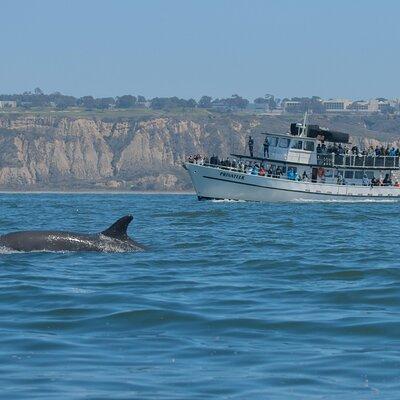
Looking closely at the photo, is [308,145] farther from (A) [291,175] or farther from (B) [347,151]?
(B) [347,151]

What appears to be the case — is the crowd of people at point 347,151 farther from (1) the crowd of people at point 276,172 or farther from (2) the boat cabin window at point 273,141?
(2) the boat cabin window at point 273,141

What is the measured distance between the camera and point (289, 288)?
2234 cm

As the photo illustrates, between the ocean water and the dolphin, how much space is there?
45cm

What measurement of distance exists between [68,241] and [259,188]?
2365 inches

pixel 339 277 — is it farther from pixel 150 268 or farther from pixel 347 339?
pixel 347 339

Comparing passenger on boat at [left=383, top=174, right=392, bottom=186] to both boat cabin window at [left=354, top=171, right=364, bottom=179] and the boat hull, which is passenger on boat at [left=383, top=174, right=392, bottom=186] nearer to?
boat cabin window at [left=354, top=171, right=364, bottom=179]

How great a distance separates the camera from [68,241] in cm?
2739

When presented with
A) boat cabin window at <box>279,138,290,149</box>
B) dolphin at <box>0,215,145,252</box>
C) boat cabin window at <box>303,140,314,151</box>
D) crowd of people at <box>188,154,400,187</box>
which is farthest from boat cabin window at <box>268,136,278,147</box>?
dolphin at <box>0,215,145,252</box>

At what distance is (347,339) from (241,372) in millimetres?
2485

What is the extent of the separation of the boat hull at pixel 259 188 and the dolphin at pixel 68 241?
59237 millimetres

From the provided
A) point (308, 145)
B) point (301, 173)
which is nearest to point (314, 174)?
point (301, 173)

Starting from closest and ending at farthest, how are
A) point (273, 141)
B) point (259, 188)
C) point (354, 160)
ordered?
point (259, 188) < point (273, 141) < point (354, 160)

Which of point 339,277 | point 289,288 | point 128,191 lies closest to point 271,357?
point 289,288

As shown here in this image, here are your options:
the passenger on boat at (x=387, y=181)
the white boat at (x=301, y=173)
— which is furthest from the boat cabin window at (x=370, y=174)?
the passenger on boat at (x=387, y=181)
